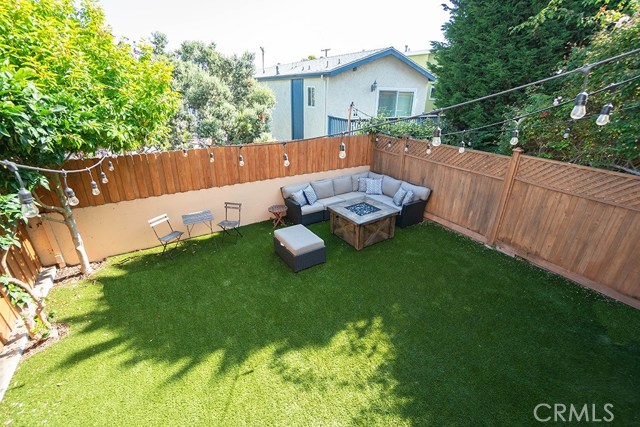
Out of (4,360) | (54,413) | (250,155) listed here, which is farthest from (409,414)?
(250,155)

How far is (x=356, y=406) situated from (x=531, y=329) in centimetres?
294

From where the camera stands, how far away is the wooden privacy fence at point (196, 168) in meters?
5.55

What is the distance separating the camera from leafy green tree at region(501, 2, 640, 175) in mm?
4527

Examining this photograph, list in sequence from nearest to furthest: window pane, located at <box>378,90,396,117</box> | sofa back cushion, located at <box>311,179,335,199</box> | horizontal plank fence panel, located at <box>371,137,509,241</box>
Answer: horizontal plank fence panel, located at <box>371,137,509,241</box>, sofa back cushion, located at <box>311,179,335,199</box>, window pane, located at <box>378,90,396,117</box>

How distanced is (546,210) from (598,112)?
2.06m

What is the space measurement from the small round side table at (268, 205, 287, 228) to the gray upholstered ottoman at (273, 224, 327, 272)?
4.63 ft

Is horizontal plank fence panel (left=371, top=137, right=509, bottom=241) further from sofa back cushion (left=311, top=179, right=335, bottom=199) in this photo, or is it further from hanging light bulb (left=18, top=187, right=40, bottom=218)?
hanging light bulb (left=18, top=187, right=40, bottom=218)

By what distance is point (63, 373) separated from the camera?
3496mm

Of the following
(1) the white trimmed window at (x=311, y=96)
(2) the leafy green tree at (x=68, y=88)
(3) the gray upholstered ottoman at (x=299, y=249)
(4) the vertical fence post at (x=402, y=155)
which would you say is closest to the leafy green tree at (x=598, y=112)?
(4) the vertical fence post at (x=402, y=155)

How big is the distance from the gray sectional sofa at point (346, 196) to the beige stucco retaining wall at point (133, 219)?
69 centimetres

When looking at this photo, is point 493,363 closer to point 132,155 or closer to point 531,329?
point 531,329

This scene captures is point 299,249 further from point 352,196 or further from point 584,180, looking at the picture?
point 584,180

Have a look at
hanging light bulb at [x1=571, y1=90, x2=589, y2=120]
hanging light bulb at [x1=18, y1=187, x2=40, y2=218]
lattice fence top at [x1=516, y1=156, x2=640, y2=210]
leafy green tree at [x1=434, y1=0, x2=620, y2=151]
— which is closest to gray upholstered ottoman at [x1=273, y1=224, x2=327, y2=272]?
hanging light bulb at [x1=18, y1=187, x2=40, y2=218]

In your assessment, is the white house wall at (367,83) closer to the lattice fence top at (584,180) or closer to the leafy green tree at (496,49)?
the leafy green tree at (496,49)
